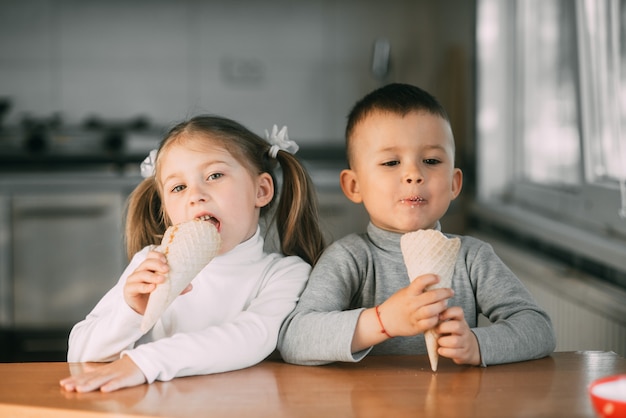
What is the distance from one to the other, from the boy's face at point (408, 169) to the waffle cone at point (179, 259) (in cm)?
30

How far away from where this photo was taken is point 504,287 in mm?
1243

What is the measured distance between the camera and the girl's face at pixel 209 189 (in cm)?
127

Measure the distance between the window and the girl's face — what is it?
99cm

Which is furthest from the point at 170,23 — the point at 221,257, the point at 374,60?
the point at 221,257

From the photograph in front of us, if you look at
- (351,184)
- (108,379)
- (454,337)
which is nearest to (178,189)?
(351,184)

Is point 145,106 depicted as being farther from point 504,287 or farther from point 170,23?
point 504,287

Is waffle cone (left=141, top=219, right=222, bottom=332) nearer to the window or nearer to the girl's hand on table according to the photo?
the girl's hand on table

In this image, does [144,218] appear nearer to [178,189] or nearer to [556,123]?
[178,189]

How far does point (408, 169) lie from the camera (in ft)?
4.13

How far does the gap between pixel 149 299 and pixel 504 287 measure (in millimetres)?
523

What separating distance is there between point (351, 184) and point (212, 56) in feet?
9.94

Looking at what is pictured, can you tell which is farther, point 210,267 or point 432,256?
point 210,267

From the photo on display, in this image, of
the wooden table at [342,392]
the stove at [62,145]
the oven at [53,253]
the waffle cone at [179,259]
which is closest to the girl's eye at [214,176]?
the waffle cone at [179,259]

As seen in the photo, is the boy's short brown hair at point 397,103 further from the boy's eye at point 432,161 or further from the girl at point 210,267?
the girl at point 210,267
